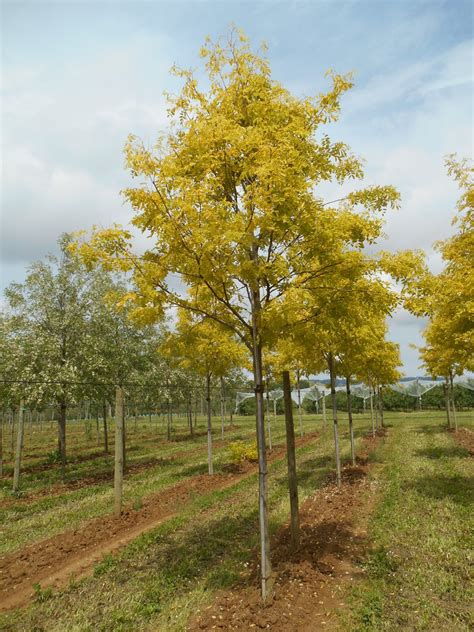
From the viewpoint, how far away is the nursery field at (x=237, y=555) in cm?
534

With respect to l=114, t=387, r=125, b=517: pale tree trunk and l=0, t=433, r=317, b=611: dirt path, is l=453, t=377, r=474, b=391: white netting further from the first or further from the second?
l=114, t=387, r=125, b=517: pale tree trunk

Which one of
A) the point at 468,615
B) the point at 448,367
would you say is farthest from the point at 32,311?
the point at 448,367

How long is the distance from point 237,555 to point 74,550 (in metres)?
3.23

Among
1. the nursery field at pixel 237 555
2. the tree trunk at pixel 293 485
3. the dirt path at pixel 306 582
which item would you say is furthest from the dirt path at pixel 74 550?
the tree trunk at pixel 293 485

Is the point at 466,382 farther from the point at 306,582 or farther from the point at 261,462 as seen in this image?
the point at 261,462

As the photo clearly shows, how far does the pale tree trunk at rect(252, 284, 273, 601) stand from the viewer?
558cm

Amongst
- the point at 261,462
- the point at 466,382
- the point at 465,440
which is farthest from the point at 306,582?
the point at 466,382

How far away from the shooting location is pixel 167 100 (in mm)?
6535

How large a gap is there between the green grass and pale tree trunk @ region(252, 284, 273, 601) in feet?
3.74

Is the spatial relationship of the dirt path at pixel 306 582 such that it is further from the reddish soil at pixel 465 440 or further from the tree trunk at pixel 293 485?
the reddish soil at pixel 465 440

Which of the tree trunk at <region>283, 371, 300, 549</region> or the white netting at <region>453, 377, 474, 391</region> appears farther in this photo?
the white netting at <region>453, 377, 474, 391</region>

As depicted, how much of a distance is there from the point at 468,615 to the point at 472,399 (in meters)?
63.8

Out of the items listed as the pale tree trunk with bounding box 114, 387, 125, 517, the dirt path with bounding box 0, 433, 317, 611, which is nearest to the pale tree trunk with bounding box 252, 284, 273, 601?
the dirt path with bounding box 0, 433, 317, 611

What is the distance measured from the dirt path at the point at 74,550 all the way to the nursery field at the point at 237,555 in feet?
0.11
